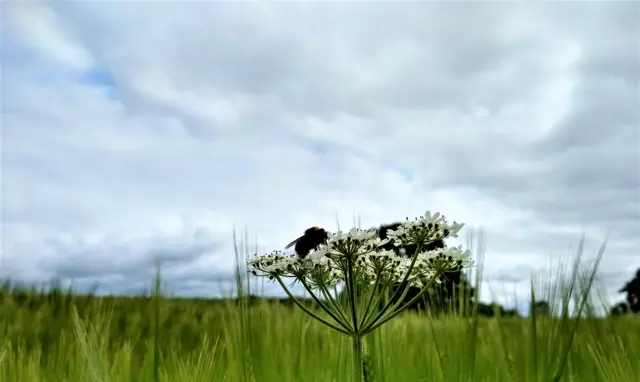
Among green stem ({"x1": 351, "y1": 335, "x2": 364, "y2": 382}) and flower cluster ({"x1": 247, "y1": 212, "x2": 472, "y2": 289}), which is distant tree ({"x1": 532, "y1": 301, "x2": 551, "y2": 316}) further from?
green stem ({"x1": 351, "y1": 335, "x2": 364, "y2": 382})

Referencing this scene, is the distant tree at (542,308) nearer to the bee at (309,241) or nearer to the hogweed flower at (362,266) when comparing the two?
the hogweed flower at (362,266)

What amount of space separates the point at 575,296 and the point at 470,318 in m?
0.44

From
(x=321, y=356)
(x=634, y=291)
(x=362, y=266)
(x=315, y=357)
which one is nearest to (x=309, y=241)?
(x=362, y=266)

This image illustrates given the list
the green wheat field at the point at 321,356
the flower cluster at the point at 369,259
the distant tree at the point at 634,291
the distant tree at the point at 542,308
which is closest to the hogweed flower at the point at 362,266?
the flower cluster at the point at 369,259

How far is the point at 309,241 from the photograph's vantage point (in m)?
2.07

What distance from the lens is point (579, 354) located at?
12.3ft

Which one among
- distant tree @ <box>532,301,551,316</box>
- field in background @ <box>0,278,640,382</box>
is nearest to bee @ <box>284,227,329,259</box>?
field in background @ <box>0,278,640,382</box>

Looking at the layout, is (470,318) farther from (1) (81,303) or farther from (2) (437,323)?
(1) (81,303)

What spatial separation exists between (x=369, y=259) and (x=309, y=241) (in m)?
0.23

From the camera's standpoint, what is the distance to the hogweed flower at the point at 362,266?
1.82 metres

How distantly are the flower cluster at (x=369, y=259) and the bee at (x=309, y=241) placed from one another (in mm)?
64

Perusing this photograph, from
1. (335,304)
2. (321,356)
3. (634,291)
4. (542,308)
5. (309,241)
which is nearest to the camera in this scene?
(335,304)

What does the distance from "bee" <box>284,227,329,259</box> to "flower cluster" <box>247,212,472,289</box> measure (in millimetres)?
64

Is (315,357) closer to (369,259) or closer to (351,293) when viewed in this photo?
(369,259)
